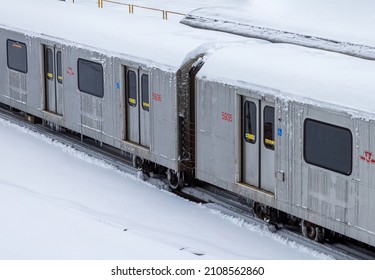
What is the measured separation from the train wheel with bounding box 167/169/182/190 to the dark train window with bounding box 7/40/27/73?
6.47 metres

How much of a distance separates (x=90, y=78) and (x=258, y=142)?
240 inches

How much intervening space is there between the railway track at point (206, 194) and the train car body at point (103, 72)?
1.78 feet

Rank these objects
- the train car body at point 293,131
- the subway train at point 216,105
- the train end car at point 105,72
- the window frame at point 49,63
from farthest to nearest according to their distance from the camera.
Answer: the window frame at point 49,63
the train end car at point 105,72
the subway train at point 216,105
the train car body at point 293,131

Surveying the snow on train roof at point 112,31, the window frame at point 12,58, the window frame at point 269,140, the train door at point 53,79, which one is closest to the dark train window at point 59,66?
the train door at point 53,79

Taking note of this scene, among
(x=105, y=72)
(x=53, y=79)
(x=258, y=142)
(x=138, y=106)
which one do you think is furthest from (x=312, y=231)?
(x=53, y=79)

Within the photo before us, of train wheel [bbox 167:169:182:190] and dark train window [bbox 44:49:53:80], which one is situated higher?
dark train window [bbox 44:49:53:80]

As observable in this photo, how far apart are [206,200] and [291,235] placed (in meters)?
2.70

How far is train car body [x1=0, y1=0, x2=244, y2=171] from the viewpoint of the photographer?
2205 cm

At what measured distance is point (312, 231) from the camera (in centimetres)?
1933

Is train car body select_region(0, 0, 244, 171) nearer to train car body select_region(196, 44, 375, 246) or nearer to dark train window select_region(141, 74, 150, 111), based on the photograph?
dark train window select_region(141, 74, 150, 111)

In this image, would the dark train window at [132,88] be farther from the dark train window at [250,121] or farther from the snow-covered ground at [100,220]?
the dark train window at [250,121]

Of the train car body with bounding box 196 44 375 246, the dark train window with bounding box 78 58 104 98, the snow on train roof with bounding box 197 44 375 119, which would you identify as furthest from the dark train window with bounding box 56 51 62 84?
the snow on train roof with bounding box 197 44 375 119

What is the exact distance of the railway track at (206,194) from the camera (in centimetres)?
1905
